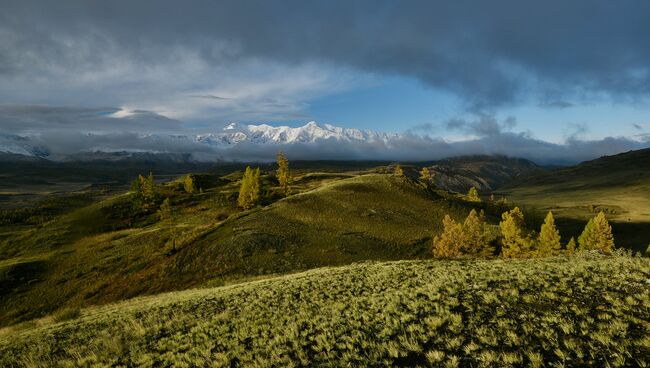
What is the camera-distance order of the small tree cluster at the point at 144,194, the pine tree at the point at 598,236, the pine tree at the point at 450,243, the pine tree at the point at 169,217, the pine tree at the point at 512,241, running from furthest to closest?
the small tree cluster at the point at 144,194 < the pine tree at the point at 169,217 < the pine tree at the point at 598,236 < the pine tree at the point at 512,241 < the pine tree at the point at 450,243

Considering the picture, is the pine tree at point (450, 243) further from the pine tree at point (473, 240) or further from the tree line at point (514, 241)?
the pine tree at point (473, 240)

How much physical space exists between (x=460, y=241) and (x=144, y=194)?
3861 inches

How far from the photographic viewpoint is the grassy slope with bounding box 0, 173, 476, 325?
5806 cm

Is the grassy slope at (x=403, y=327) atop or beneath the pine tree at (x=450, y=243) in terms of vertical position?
atop

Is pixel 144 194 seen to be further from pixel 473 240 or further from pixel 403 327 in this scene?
pixel 403 327

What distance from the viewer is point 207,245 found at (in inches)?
2736

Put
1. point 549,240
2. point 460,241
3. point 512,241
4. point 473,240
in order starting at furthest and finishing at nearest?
1. point 473,240
2. point 512,241
3. point 549,240
4. point 460,241

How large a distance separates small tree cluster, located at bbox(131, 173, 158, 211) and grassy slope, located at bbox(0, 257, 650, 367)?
10161 cm

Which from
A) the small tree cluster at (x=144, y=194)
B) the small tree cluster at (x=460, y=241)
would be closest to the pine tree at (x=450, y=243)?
the small tree cluster at (x=460, y=241)

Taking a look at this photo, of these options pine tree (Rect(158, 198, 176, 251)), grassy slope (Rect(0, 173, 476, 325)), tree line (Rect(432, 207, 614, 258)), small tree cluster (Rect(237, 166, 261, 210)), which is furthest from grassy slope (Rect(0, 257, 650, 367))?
small tree cluster (Rect(237, 166, 261, 210))

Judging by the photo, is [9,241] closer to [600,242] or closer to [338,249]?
[338,249]

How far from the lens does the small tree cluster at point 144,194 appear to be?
115850 millimetres

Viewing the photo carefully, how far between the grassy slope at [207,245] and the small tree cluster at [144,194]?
6.56 metres

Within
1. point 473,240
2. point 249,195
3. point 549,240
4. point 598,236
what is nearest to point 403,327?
point 473,240
